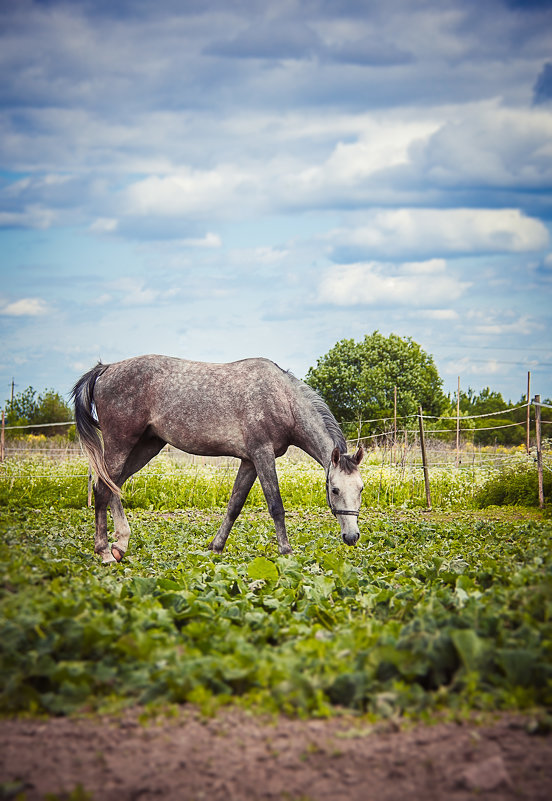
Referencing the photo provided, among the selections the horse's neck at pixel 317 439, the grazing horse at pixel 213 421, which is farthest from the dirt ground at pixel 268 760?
the horse's neck at pixel 317 439

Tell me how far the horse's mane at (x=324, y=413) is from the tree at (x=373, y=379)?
24243 mm

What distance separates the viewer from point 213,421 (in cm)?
711

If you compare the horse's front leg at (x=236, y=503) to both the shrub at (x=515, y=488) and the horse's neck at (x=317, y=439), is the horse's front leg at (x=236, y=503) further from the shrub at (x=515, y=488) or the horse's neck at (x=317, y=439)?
the shrub at (x=515, y=488)

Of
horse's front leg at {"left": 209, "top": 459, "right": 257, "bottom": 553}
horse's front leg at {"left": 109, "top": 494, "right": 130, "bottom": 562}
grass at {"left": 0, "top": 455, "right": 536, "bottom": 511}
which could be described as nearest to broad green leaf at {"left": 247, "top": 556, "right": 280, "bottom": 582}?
horse's front leg at {"left": 209, "top": 459, "right": 257, "bottom": 553}

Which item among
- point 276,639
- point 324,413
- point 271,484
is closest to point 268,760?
point 276,639

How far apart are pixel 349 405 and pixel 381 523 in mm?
24543

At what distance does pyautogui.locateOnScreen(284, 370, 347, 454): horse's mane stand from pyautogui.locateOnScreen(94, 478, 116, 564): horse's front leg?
2310mm

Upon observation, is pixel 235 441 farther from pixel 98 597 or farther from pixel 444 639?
pixel 444 639

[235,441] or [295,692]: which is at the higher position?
[235,441]

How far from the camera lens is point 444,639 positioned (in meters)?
3.14

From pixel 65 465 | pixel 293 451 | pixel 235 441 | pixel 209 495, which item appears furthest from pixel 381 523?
pixel 293 451

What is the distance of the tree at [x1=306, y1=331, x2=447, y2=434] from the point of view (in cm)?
3359

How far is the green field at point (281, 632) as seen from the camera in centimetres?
295

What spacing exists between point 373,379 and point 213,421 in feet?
89.4
